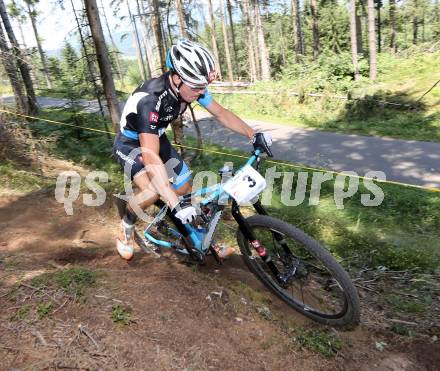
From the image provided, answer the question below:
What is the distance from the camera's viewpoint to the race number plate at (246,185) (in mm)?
3818

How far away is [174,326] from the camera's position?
11.6 ft

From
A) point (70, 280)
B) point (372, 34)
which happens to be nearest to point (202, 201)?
point (70, 280)

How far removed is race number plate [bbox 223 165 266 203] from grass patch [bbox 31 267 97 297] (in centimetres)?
176

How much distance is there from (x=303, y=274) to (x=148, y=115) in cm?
244

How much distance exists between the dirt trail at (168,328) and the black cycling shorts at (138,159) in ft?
3.77

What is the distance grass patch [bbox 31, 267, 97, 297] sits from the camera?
3.81 meters

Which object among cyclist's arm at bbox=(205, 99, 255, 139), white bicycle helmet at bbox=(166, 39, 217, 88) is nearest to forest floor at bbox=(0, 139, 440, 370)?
cyclist's arm at bbox=(205, 99, 255, 139)

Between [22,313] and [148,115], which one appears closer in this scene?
[22,313]

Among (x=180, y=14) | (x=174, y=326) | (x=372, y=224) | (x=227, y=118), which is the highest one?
(x=180, y=14)

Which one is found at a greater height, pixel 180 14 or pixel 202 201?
pixel 180 14

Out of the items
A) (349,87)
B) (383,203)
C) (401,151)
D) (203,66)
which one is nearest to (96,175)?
(203,66)

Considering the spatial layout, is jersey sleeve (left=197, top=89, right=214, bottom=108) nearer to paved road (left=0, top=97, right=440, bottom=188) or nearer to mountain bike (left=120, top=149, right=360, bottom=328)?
mountain bike (left=120, top=149, right=360, bottom=328)

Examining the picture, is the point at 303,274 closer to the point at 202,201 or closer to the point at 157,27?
the point at 202,201

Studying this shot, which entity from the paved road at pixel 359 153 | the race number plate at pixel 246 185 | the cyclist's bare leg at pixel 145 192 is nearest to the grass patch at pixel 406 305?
the race number plate at pixel 246 185
